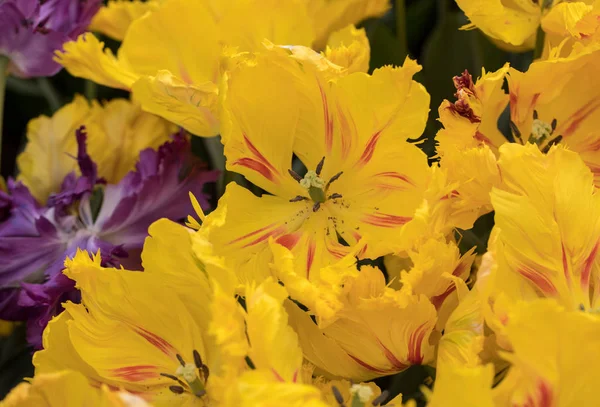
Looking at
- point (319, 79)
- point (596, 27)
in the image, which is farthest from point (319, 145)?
point (596, 27)

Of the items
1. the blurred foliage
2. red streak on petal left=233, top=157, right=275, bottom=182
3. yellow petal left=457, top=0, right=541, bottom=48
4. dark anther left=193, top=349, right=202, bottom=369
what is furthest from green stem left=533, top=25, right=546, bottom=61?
dark anther left=193, top=349, right=202, bottom=369

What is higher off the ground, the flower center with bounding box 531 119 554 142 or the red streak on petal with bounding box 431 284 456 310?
the flower center with bounding box 531 119 554 142

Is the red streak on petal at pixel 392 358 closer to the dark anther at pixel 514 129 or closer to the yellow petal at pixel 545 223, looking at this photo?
the yellow petal at pixel 545 223

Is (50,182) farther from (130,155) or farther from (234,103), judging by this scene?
(234,103)

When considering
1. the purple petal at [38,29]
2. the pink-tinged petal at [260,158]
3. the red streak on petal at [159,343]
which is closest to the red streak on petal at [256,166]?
the pink-tinged petal at [260,158]

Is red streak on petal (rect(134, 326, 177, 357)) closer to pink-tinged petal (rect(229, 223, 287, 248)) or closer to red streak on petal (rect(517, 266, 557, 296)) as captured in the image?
pink-tinged petal (rect(229, 223, 287, 248))

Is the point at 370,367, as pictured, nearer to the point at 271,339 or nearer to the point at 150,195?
the point at 271,339

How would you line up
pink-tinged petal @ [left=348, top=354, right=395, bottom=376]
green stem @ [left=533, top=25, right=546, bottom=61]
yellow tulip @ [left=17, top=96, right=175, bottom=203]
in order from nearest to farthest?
1. pink-tinged petal @ [left=348, top=354, right=395, bottom=376]
2. green stem @ [left=533, top=25, right=546, bottom=61]
3. yellow tulip @ [left=17, top=96, right=175, bottom=203]
